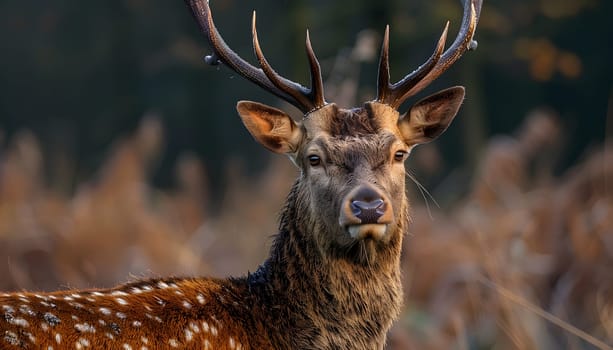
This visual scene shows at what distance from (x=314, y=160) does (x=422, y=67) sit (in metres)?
0.63

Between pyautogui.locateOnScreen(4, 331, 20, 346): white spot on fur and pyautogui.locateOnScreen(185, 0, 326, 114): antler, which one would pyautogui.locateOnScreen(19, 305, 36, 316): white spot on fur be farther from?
pyautogui.locateOnScreen(185, 0, 326, 114): antler

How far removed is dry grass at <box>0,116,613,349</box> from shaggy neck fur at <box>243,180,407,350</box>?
2.64 m

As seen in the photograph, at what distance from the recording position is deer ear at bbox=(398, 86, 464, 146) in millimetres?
4480

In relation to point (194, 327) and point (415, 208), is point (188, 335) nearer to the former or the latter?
point (194, 327)

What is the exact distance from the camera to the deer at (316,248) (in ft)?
12.1

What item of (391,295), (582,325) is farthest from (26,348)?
(582,325)

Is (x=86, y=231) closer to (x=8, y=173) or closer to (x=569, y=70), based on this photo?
(x=8, y=173)

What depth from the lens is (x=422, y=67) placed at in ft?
14.2

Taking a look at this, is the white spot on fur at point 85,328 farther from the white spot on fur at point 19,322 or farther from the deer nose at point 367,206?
the deer nose at point 367,206

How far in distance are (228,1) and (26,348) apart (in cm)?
1392

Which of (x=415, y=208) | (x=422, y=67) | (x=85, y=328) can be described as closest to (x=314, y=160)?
(x=422, y=67)

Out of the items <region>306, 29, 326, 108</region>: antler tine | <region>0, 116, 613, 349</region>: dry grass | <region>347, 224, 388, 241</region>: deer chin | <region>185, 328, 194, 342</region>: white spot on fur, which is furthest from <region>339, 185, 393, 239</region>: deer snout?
<region>0, 116, 613, 349</region>: dry grass

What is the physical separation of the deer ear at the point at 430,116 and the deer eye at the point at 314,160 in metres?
0.48

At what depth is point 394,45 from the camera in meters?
13.0
